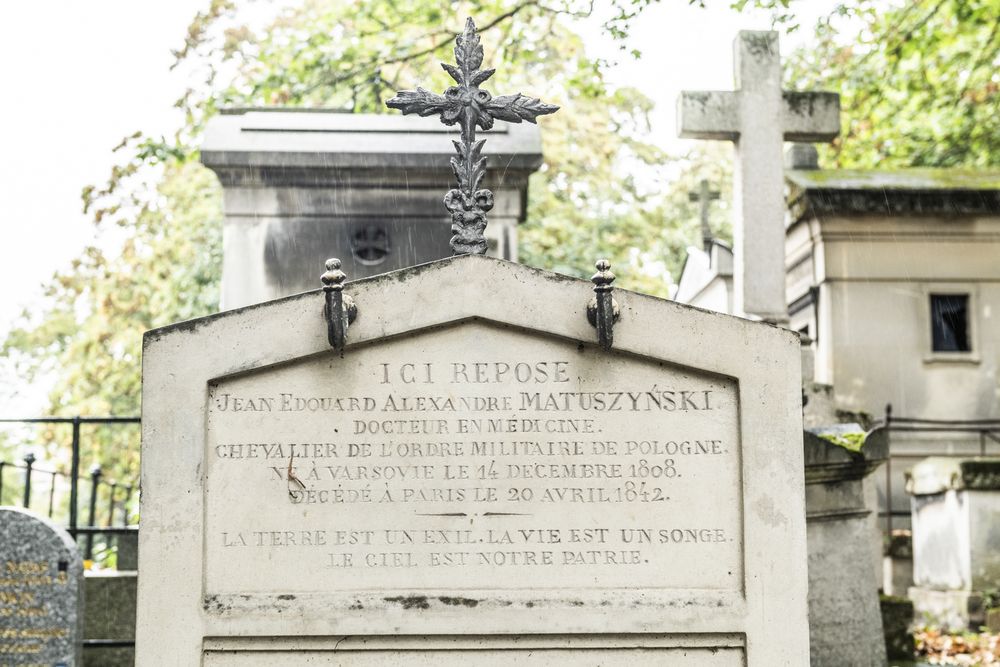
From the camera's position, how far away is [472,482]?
3.84 meters

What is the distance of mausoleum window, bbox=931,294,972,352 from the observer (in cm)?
1229

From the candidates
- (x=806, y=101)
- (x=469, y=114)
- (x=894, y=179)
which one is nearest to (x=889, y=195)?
(x=894, y=179)

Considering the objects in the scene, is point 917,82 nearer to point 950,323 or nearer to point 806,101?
point 950,323

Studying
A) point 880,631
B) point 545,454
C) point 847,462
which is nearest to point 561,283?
point 545,454

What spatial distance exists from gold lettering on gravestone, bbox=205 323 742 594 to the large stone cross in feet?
13.8

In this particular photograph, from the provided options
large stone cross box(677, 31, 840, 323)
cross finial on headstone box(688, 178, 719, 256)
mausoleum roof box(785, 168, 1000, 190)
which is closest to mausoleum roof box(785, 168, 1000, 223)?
mausoleum roof box(785, 168, 1000, 190)

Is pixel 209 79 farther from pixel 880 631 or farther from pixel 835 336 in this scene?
pixel 880 631

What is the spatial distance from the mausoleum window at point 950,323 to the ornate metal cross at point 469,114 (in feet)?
30.2

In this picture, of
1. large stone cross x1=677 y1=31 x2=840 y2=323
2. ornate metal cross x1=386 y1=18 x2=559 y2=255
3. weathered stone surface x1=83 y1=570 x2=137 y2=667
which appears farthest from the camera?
large stone cross x1=677 y1=31 x2=840 y2=323

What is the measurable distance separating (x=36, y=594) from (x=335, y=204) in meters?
3.11

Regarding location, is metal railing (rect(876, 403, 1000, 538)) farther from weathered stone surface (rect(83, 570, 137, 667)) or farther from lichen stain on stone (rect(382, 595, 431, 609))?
lichen stain on stone (rect(382, 595, 431, 609))

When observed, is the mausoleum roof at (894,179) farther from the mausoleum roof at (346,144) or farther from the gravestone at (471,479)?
the gravestone at (471,479)

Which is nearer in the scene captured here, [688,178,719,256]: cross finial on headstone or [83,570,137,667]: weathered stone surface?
[83,570,137,667]: weathered stone surface

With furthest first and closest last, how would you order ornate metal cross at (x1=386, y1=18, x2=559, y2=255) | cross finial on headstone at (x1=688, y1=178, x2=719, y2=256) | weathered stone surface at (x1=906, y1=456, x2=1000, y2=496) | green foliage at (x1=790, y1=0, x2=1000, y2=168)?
1. cross finial on headstone at (x1=688, y1=178, x2=719, y2=256)
2. green foliage at (x1=790, y1=0, x2=1000, y2=168)
3. weathered stone surface at (x1=906, y1=456, x2=1000, y2=496)
4. ornate metal cross at (x1=386, y1=18, x2=559, y2=255)
